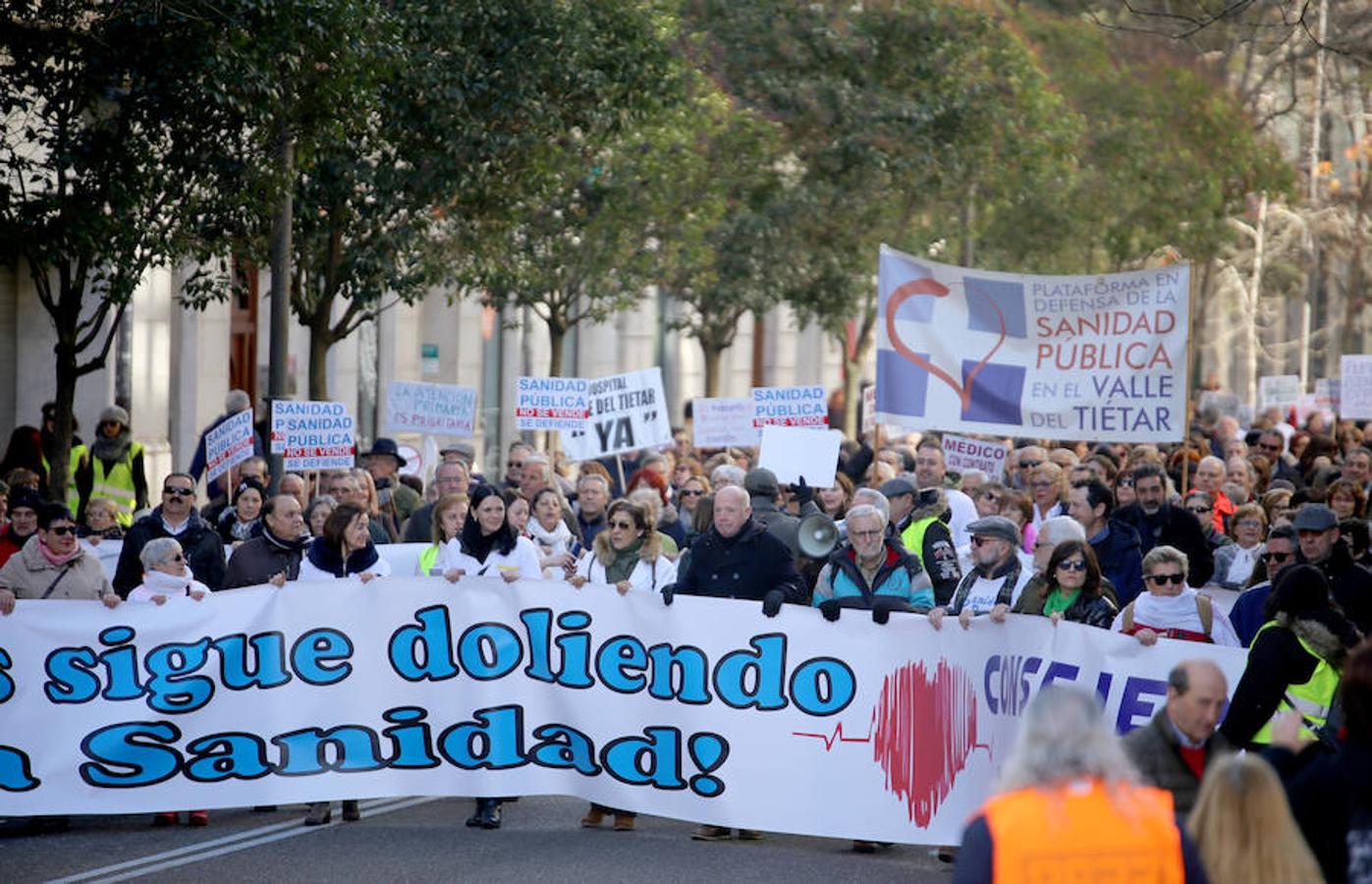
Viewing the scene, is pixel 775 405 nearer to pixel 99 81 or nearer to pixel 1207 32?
pixel 99 81

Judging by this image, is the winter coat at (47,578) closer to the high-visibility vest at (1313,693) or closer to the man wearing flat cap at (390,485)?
the man wearing flat cap at (390,485)

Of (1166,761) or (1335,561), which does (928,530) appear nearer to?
(1335,561)

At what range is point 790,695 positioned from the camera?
32.8ft

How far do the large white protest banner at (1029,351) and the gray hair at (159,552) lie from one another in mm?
6005

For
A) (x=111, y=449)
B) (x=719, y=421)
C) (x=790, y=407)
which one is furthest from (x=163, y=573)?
(x=719, y=421)

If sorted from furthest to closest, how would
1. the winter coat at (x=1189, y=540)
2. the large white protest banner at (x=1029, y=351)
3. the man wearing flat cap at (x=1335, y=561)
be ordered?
1. the large white protest banner at (x=1029, y=351)
2. the winter coat at (x=1189, y=540)
3. the man wearing flat cap at (x=1335, y=561)

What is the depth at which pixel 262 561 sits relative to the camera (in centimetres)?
1118

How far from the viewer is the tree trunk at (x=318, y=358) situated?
19203mm

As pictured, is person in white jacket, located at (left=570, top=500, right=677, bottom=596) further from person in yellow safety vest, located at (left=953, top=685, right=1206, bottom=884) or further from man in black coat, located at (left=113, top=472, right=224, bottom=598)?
person in yellow safety vest, located at (left=953, top=685, right=1206, bottom=884)

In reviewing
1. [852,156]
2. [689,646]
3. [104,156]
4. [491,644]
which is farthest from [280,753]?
[852,156]

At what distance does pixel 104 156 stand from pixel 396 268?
4330 millimetres

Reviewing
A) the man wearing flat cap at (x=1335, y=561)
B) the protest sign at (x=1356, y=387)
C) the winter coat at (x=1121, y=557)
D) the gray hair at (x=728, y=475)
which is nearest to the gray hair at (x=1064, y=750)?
the man wearing flat cap at (x=1335, y=561)

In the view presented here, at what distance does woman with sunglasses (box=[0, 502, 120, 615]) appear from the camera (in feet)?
35.1

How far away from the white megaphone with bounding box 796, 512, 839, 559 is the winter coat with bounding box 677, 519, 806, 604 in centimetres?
109
